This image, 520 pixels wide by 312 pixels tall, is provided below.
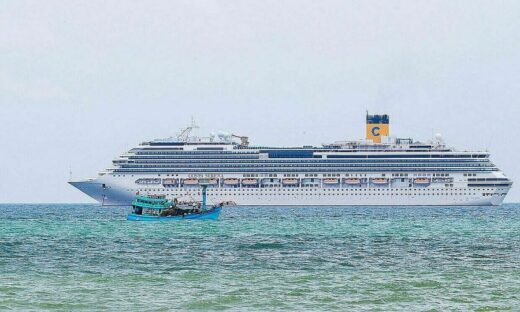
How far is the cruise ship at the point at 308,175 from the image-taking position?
132 m

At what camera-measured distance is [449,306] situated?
26250 mm

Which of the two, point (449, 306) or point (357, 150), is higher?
point (357, 150)

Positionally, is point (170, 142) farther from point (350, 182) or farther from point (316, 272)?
point (316, 272)

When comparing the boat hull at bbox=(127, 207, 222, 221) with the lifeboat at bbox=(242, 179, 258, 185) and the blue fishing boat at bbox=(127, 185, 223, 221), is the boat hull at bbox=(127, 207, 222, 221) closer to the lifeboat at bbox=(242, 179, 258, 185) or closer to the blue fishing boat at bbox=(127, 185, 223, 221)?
the blue fishing boat at bbox=(127, 185, 223, 221)

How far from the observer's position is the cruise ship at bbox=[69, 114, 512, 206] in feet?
433

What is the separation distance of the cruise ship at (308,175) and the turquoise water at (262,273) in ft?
248

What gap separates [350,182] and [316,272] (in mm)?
98526

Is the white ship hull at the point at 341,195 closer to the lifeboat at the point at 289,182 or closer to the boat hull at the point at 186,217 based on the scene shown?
the lifeboat at the point at 289,182

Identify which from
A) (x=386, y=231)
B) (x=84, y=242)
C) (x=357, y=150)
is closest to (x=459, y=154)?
(x=357, y=150)

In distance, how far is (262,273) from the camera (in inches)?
1332

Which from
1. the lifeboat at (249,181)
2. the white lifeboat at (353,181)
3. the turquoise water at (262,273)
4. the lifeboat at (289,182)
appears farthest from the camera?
the lifeboat at (249,181)

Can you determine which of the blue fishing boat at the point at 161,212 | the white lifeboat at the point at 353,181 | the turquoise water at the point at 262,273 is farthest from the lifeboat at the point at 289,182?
the turquoise water at the point at 262,273

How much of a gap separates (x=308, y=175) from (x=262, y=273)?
9965 cm

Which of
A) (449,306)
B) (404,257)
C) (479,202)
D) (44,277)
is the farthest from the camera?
(479,202)
